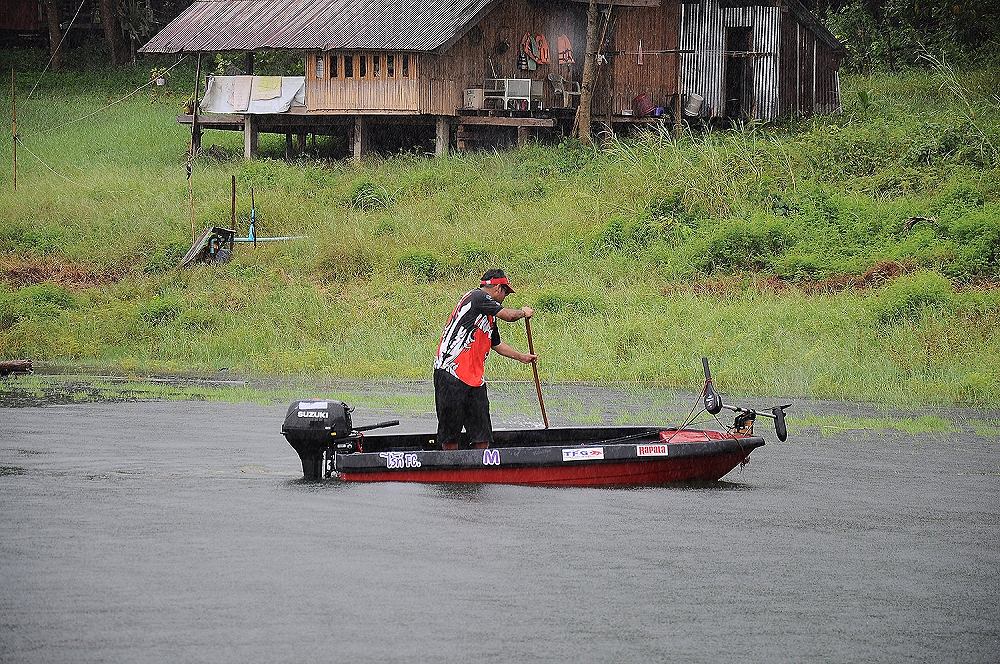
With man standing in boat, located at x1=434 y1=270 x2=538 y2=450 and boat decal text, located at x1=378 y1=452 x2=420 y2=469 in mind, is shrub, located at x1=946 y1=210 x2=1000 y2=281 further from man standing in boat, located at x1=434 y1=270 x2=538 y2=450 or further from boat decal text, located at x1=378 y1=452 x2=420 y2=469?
boat decal text, located at x1=378 y1=452 x2=420 y2=469

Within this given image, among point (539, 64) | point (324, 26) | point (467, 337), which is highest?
point (324, 26)

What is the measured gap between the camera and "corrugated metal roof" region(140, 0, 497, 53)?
35.7 m

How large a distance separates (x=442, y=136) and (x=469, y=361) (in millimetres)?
Answer: 22783

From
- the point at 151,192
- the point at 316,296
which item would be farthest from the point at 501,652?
the point at 151,192

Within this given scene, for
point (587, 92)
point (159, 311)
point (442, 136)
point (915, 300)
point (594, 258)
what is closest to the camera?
point (915, 300)

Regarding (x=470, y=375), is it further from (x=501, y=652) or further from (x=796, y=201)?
(x=796, y=201)

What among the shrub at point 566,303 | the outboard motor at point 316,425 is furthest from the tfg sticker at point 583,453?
the shrub at point 566,303

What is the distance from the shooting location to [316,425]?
13.8 metres

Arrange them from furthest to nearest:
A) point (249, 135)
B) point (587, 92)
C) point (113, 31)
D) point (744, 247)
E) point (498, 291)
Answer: point (113, 31) → point (249, 135) → point (587, 92) → point (744, 247) → point (498, 291)

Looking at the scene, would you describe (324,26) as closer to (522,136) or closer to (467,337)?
(522,136)

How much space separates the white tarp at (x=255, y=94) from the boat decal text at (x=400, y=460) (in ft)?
81.6

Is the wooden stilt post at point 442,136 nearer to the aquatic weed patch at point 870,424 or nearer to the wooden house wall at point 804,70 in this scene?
the wooden house wall at point 804,70

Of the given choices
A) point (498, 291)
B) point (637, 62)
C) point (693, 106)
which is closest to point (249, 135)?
point (637, 62)

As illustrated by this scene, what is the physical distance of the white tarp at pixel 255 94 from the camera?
1481 inches
